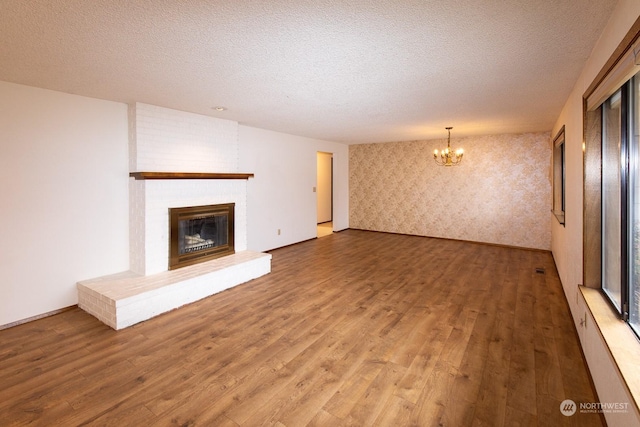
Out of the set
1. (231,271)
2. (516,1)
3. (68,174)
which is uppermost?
(516,1)

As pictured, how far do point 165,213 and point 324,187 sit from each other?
680cm

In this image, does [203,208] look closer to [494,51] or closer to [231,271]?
[231,271]

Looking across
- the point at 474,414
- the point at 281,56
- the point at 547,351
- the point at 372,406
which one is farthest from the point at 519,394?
the point at 281,56

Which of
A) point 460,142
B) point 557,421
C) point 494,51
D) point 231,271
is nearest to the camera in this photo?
point 557,421

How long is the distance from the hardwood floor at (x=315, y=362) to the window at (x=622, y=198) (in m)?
0.68

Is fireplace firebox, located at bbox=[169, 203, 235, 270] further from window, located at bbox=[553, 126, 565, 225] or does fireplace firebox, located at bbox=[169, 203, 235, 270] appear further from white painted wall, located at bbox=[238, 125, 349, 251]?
window, located at bbox=[553, 126, 565, 225]

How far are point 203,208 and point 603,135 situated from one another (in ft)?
14.3

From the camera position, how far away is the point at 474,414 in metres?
1.90

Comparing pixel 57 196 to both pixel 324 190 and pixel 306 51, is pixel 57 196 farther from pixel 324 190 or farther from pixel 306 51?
pixel 324 190

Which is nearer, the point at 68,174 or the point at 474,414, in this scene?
the point at 474,414

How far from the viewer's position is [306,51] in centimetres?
230

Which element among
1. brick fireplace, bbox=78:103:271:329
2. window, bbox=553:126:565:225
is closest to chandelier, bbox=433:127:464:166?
window, bbox=553:126:565:225

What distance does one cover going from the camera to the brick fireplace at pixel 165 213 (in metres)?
3.28

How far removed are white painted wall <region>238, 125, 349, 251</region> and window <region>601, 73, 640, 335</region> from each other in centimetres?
474
